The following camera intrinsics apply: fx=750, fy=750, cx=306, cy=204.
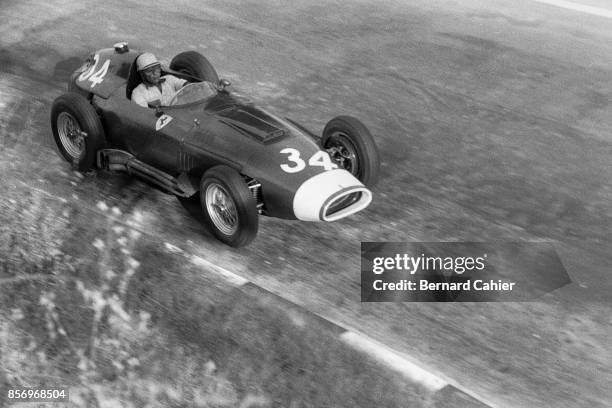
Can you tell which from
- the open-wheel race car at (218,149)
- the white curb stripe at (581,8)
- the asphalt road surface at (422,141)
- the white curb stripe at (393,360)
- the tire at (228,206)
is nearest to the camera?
the white curb stripe at (393,360)

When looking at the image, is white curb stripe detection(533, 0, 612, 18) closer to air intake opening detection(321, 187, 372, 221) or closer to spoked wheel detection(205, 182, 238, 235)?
air intake opening detection(321, 187, 372, 221)

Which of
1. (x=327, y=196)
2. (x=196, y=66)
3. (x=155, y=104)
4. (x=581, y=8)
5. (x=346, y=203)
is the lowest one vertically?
(x=346, y=203)

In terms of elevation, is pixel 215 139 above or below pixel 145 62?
below

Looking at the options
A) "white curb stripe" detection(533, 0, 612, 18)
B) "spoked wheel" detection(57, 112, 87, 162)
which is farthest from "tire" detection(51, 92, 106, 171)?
"white curb stripe" detection(533, 0, 612, 18)

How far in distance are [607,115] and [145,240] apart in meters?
7.48

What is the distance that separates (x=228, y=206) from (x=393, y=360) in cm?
232

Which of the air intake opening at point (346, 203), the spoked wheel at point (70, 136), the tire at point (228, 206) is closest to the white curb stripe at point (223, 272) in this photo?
the tire at point (228, 206)

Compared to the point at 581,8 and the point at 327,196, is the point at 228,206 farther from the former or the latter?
the point at 581,8

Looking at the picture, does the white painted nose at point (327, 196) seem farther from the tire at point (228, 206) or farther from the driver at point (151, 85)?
the driver at point (151, 85)

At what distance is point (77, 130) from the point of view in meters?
9.03

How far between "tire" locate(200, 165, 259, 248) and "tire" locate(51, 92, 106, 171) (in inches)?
71.4

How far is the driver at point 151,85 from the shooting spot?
8898 mm

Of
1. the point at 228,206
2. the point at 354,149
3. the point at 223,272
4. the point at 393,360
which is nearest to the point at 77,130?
the point at 228,206

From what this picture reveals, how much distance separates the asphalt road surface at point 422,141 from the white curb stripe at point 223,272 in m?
0.11
